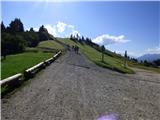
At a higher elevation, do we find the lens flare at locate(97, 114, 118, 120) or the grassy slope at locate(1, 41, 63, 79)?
the grassy slope at locate(1, 41, 63, 79)

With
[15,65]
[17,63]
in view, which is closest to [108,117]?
[15,65]

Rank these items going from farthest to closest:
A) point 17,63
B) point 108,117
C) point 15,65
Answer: point 17,63 → point 15,65 → point 108,117

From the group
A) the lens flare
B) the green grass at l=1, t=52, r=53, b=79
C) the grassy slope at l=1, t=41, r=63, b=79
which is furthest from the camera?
the grassy slope at l=1, t=41, r=63, b=79

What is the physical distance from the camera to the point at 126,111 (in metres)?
9.43

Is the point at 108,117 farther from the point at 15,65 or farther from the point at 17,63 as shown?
the point at 17,63

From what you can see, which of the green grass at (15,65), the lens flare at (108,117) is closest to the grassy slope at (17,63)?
the green grass at (15,65)

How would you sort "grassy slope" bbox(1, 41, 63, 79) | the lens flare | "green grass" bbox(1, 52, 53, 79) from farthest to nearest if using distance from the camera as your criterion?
"grassy slope" bbox(1, 41, 63, 79)
"green grass" bbox(1, 52, 53, 79)
the lens flare

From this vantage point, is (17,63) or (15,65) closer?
(15,65)

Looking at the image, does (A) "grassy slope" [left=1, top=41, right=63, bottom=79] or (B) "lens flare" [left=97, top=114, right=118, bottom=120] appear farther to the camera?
(A) "grassy slope" [left=1, top=41, right=63, bottom=79]

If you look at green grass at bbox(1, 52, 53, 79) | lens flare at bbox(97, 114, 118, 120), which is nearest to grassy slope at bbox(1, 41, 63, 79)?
green grass at bbox(1, 52, 53, 79)

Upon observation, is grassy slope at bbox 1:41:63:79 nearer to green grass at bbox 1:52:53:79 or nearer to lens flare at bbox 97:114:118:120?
green grass at bbox 1:52:53:79

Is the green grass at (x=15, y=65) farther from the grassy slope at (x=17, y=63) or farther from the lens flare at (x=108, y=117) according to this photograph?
the lens flare at (x=108, y=117)

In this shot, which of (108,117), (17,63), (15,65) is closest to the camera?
(108,117)

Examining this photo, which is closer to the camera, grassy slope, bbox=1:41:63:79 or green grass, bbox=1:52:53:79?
green grass, bbox=1:52:53:79
